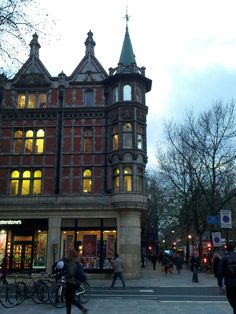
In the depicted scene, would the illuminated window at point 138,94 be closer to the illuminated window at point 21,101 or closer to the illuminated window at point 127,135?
the illuminated window at point 127,135

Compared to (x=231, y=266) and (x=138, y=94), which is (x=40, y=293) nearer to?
(x=231, y=266)

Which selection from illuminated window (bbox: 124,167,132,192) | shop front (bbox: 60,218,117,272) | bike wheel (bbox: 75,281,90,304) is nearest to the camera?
bike wheel (bbox: 75,281,90,304)

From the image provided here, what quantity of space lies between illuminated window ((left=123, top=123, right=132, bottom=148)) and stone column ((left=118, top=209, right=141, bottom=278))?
5.23 metres

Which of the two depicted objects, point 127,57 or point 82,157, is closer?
point 82,157

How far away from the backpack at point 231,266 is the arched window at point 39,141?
85.5 feet

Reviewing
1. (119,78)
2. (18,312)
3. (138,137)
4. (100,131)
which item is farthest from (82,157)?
(18,312)

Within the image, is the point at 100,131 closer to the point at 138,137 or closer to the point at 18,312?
the point at 138,137

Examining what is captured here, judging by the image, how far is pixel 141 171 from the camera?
32.0 m

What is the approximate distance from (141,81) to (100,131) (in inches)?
214

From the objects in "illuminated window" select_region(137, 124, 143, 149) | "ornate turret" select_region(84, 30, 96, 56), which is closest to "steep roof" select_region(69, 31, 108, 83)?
"ornate turret" select_region(84, 30, 96, 56)

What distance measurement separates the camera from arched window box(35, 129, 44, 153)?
3344cm

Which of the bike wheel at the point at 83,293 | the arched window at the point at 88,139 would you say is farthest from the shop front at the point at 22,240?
the bike wheel at the point at 83,293

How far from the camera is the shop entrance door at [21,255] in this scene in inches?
1230

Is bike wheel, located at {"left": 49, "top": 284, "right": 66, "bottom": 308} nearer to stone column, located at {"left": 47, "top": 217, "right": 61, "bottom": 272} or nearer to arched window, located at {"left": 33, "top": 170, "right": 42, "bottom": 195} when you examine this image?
stone column, located at {"left": 47, "top": 217, "right": 61, "bottom": 272}
